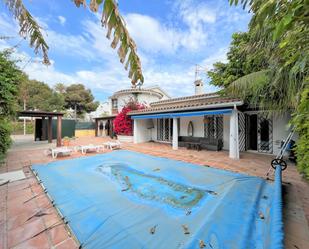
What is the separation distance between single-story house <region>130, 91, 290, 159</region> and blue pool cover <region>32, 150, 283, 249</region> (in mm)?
5077

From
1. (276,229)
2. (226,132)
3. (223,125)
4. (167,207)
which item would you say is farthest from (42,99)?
(276,229)

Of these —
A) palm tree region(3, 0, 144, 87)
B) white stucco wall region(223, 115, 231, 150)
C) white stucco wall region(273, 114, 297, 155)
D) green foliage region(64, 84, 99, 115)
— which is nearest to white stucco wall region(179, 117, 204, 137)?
white stucco wall region(223, 115, 231, 150)

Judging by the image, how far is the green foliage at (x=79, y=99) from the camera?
153 ft

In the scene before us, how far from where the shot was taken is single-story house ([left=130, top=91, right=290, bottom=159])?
1173 cm

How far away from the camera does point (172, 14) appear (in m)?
9.68

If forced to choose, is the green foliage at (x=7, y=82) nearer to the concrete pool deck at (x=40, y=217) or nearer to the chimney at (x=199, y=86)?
the concrete pool deck at (x=40, y=217)

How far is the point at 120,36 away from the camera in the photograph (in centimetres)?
301

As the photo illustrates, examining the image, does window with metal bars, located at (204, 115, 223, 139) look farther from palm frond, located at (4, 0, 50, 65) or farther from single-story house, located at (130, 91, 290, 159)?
palm frond, located at (4, 0, 50, 65)

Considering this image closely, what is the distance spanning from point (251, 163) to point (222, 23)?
A: 959 centimetres

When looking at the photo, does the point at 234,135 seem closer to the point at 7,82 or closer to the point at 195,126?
the point at 195,126

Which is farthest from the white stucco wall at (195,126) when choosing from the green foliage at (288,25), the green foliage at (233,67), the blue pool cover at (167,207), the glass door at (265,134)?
the green foliage at (288,25)

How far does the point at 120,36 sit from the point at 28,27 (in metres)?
4.39

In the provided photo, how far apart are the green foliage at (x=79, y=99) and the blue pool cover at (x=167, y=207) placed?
42423mm

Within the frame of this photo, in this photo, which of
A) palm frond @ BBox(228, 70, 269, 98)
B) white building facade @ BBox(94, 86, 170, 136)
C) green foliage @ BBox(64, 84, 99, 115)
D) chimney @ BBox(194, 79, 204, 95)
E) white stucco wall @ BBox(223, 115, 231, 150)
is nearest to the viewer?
palm frond @ BBox(228, 70, 269, 98)
